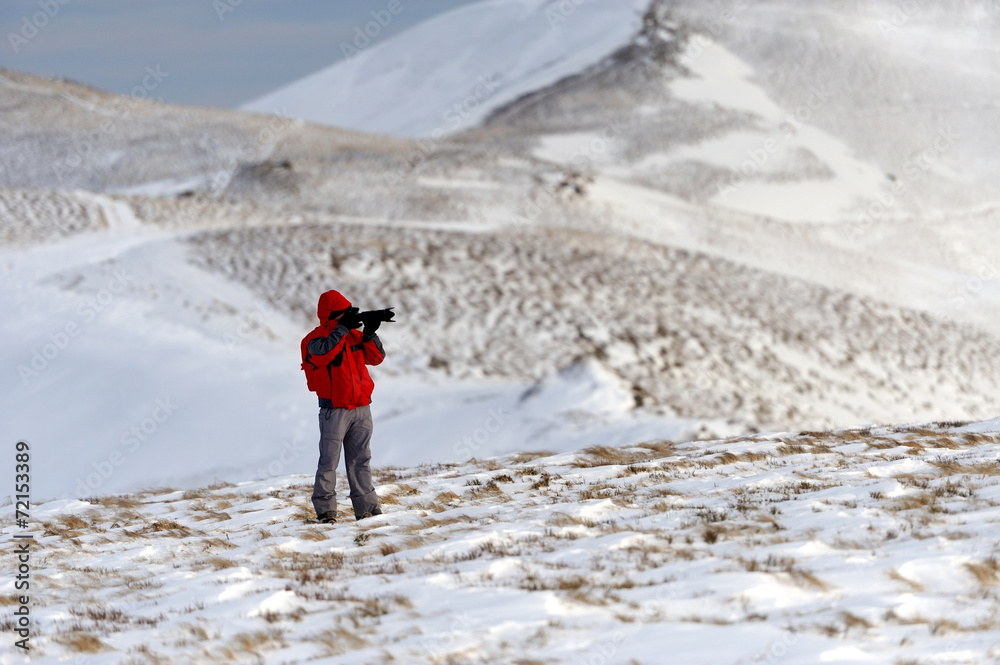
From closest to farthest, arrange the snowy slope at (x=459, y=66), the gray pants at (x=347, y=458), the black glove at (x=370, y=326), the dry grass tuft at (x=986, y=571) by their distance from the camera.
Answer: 1. the dry grass tuft at (x=986, y=571)
2. the black glove at (x=370, y=326)
3. the gray pants at (x=347, y=458)
4. the snowy slope at (x=459, y=66)

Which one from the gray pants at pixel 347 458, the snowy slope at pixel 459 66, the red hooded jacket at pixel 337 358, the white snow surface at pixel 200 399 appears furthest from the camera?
the snowy slope at pixel 459 66

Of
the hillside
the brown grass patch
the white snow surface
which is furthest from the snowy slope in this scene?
the brown grass patch

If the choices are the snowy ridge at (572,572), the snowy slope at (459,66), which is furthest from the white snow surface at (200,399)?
the snowy slope at (459,66)

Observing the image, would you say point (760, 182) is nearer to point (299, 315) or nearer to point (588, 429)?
point (299, 315)

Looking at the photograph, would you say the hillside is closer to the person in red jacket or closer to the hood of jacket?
the person in red jacket

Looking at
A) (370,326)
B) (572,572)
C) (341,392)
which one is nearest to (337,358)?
(341,392)

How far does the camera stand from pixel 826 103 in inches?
2616

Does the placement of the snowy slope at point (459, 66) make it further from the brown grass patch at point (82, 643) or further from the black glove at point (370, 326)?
the brown grass patch at point (82, 643)

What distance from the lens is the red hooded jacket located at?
289 inches

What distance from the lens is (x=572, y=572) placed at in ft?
17.5

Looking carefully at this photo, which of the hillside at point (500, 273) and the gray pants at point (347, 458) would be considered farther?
the hillside at point (500, 273)

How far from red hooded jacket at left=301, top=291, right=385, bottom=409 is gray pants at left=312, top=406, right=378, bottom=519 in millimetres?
135

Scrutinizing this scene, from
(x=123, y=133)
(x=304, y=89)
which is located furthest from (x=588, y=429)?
(x=304, y=89)

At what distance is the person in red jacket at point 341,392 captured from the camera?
24.2ft
